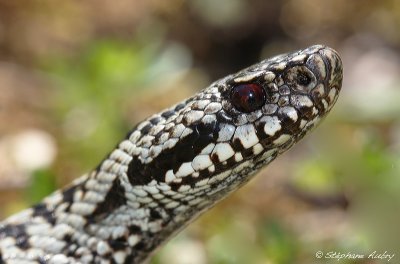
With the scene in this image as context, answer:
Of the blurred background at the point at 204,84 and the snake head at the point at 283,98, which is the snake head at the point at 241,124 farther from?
the blurred background at the point at 204,84

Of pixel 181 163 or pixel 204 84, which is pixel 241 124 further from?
pixel 204 84

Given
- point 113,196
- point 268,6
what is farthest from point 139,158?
point 268,6

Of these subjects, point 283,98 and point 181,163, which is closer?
point 283,98

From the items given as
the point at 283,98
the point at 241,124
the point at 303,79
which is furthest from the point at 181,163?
the point at 303,79

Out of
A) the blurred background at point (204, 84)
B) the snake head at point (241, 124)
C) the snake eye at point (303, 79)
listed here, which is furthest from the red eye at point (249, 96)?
the blurred background at point (204, 84)

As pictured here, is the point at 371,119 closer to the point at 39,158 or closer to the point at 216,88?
the point at 39,158
